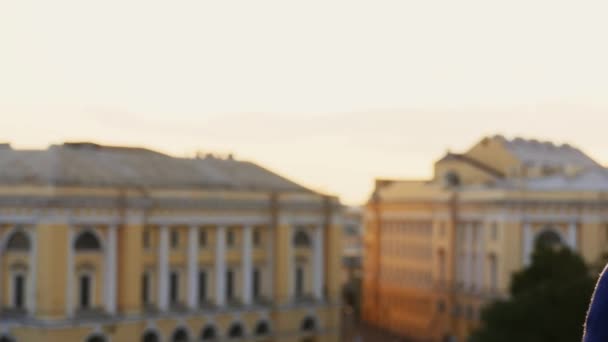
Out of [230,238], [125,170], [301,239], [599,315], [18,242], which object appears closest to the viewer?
[599,315]

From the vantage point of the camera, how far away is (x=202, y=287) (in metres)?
42.9

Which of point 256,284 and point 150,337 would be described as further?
point 256,284

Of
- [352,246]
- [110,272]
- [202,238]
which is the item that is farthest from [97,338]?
[352,246]

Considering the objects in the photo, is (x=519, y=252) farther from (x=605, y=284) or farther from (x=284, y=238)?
(x=605, y=284)

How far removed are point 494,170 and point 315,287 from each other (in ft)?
53.6

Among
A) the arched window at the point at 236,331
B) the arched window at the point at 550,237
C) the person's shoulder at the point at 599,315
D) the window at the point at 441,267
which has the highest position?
the person's shoulder at the point at 599,315

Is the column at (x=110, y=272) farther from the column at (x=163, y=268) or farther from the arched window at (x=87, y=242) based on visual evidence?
the column at (x=163, y=268)

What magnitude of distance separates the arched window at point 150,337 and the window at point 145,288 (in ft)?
3.83

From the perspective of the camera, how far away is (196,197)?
41875 millimetres

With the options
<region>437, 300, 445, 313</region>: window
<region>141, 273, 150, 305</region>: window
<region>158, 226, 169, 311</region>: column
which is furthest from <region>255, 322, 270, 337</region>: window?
<region>437, 300, 445, 313</region>: window

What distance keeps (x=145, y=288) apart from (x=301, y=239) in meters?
8.72

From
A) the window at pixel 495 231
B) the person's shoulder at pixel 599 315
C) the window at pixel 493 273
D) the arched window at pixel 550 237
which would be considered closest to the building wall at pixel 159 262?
the window at pixel 495 231

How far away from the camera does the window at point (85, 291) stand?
38188 millimetres

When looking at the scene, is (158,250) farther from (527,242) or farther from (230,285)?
(527,242)
